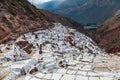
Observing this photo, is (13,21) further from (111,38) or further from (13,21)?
(111,38)

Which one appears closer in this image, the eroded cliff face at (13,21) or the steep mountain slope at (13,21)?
the steep mountain slope at (13,21)

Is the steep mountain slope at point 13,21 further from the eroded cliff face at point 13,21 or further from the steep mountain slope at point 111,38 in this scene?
the steep mountain slope at point 111,38

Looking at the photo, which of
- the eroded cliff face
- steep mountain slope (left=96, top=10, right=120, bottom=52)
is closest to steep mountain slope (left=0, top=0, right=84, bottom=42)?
the eroded cliff face

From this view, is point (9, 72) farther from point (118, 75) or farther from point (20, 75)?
point (118, 75)

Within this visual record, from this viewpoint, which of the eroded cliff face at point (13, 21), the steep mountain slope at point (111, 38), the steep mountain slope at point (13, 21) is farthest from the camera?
the steep mountain slope at point (111, 38)

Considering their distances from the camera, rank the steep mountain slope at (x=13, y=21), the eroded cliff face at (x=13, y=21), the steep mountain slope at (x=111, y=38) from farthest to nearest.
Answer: the steep mountain slope at (x=111, y=38), the eroded cliff face at (x=13, y=21), the steep mountain slope at (x=13, y=21)

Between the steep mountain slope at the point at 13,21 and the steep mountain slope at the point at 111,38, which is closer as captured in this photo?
the steep mountain slope at the point at 13,21

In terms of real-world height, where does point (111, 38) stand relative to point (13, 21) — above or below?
below

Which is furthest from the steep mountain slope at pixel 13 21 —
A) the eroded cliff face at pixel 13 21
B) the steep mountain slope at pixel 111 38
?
the steep mountain slope at pixel 111 38

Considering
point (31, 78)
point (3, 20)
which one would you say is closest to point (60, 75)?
point (31, 78)

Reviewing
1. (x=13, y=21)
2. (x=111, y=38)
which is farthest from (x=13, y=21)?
(x=111, y=38)

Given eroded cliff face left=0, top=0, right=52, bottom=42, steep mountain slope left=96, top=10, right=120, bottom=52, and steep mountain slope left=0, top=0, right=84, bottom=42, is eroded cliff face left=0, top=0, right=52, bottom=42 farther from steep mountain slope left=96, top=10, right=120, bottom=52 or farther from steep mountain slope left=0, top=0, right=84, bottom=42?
steep mountain slope left=96, top=10, right=120, bottom=52
